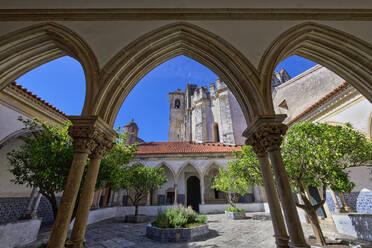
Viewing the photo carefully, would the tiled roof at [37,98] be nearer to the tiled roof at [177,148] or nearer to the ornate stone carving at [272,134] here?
the tiled roof at [177,148]

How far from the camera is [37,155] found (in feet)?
12.5

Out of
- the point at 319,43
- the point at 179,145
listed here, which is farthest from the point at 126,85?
the point at 179,145

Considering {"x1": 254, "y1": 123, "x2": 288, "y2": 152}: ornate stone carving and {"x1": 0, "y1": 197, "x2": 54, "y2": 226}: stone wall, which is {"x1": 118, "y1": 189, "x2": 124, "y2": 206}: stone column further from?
{"x1": 254, "y1": 123, "x2": 288, "y2": 152}: ornate stone carving

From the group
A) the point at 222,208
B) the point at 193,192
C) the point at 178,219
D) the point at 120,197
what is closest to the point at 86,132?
the point at 178,219

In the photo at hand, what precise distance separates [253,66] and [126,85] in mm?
2779

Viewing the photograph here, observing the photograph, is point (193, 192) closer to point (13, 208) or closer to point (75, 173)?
point (13, 208)

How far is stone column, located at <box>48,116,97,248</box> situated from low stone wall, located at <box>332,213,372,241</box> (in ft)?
27.3

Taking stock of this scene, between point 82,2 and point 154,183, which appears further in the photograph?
point 154,183

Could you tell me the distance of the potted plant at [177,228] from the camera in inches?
226

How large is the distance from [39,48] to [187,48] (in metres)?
3.49

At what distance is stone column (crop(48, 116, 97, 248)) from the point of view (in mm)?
2252

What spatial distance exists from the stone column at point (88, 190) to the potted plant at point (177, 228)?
4.21 meters

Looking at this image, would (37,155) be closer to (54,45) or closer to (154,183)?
(54,45)

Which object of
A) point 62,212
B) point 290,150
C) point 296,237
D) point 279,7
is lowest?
point 296,237
